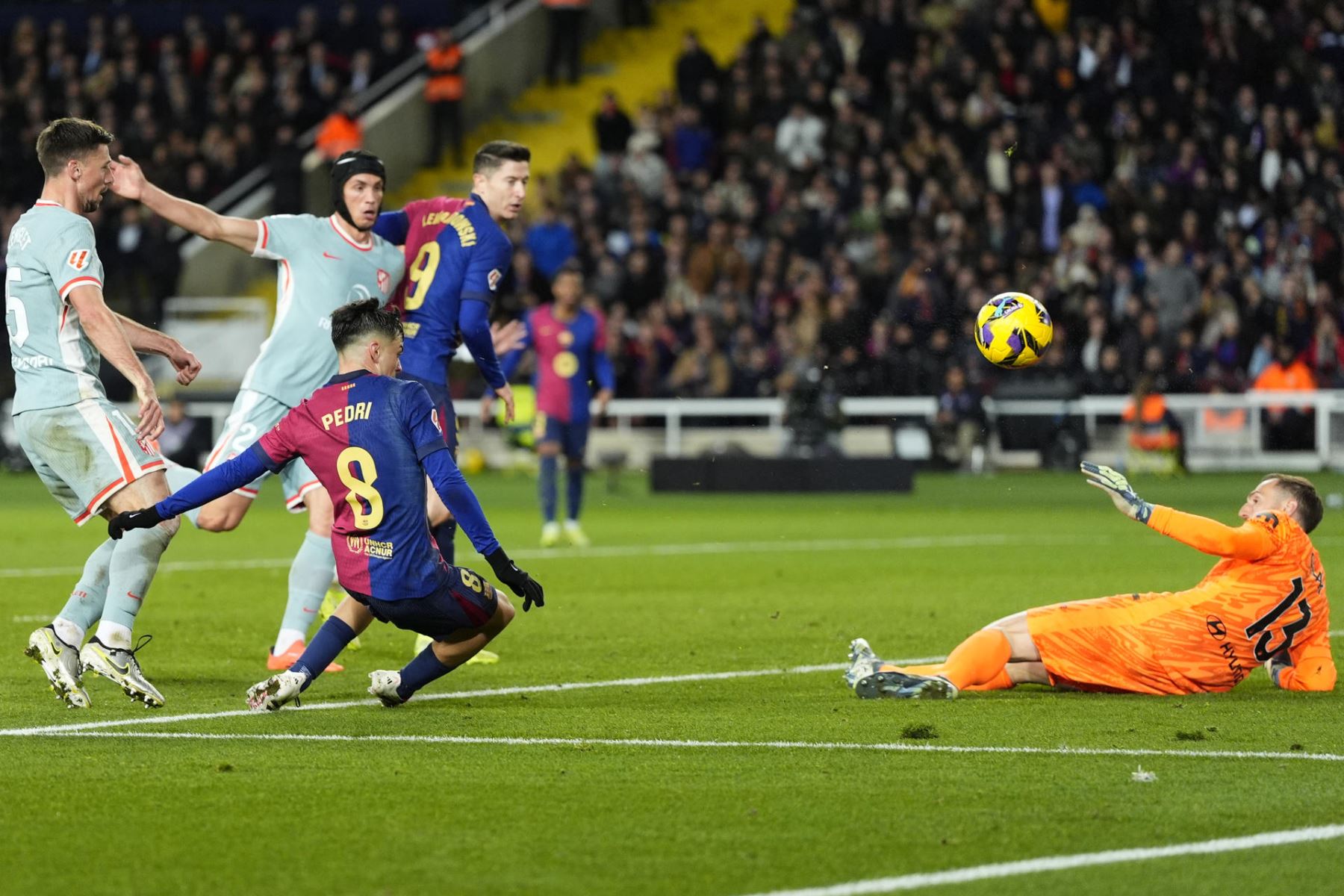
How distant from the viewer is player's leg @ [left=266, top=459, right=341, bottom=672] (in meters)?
9.41

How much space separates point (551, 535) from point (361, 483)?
9.28 m

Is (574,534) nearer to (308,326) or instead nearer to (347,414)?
(308,326)

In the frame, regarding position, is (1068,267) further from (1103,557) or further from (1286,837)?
(1286,837)

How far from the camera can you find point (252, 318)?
30391 mm

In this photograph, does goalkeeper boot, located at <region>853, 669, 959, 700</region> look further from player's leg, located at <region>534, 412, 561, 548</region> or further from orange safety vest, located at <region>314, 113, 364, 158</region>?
orange safety vest, located at <region>314, 113, 364, 158</region>

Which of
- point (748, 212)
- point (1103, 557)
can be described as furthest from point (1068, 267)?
point (1103, 557)

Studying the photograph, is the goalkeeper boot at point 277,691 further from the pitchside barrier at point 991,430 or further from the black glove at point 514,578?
the pitchside barrier at point 991,430

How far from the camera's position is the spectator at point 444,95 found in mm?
32500

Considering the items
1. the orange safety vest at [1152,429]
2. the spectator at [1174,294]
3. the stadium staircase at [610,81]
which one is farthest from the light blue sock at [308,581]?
the stadium staircase at [610,81]

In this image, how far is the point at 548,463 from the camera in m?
17.2

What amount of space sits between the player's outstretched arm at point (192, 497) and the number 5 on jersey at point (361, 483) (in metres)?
0.34

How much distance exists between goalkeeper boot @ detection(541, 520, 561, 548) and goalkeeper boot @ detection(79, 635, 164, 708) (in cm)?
871

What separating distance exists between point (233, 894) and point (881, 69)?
2659 cm

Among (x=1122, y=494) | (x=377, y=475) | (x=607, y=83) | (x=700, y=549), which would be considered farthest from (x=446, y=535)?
(x=607, y=83)
